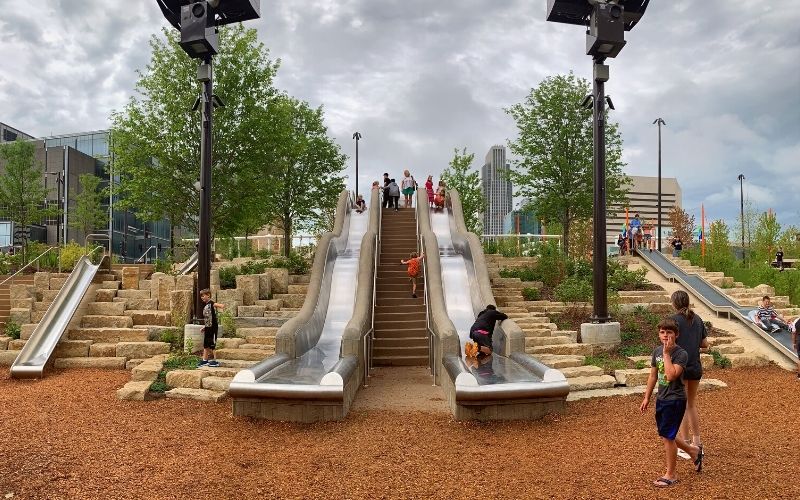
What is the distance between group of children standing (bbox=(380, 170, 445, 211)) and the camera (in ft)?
78.2

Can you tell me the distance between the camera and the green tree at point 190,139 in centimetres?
1772

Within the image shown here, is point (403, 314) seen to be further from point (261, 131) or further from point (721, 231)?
point (721, 231)

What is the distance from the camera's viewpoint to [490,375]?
8867 millimetres

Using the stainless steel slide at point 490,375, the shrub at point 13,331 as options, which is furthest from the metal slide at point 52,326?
the stainless steel slide at point 490,375

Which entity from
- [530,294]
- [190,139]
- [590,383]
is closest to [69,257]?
[190,139]

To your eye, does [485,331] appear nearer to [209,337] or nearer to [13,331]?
[209,337]

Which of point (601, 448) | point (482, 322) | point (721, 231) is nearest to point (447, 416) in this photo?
point (601, 448)

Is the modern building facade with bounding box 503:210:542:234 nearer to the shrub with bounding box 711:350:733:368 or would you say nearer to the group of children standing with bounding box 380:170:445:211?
the group of children standing with bounding box 380:170:445:211

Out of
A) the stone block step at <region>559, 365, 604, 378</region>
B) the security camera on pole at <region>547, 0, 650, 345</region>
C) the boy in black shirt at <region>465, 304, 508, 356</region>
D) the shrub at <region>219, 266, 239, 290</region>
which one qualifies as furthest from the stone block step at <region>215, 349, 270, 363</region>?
the security camera on pole at <region>547, 0, 650, 345</region>

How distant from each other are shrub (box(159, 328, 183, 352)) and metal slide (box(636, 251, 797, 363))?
12.4 metres

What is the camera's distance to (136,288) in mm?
15453

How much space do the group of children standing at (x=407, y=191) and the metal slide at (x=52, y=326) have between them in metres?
12.0

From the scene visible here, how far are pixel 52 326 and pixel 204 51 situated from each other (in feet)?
21.6

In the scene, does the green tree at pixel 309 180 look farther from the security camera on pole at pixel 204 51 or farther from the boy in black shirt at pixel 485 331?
the boy in black shirt at pixel 485 331
